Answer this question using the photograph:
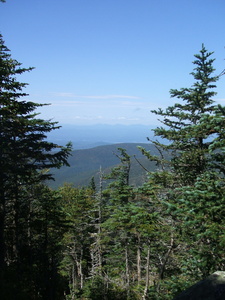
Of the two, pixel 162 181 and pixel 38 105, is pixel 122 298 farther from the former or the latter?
pixel 38 105

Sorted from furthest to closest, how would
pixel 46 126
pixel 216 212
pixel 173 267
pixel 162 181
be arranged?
pixel 173 267 < pixel 46 126 < pixel 162 181 < pixel 216 212

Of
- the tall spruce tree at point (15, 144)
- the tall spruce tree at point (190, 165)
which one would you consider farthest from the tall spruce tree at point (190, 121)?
the tall spruce tree at point (15, 144)

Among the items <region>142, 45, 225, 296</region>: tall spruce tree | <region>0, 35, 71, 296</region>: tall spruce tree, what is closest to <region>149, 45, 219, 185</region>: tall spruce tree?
<region>142, 45, 225, 296</region>: tall spruce tree

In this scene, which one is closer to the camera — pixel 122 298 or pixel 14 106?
pixel 14 106

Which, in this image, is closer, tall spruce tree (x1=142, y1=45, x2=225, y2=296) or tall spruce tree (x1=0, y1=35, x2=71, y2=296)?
tall spruce tree (x1=142, y1=45, x2=225, y2=296)

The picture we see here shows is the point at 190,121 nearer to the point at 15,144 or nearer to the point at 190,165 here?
the point at 190,165

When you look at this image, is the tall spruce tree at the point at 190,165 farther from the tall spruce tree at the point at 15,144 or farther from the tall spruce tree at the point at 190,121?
the tall spruce tree at the point at 15,144

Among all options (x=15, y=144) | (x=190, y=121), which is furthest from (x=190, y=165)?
(x=15, y=144)

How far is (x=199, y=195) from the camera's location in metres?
5.30

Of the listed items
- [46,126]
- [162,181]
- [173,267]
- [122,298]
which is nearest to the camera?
[162,181]

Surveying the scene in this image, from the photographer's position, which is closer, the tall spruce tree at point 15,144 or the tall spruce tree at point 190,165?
the tall spruce tree at point 190,165

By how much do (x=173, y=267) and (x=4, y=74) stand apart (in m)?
16.0

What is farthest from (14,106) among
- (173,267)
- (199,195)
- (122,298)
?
(122,298)

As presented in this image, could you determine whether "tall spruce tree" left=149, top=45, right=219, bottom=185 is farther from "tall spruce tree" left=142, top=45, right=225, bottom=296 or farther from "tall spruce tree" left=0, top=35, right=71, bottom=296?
"tall spruce tree" left=0, top=35, right=71, bottom=296
